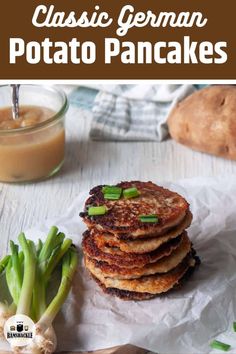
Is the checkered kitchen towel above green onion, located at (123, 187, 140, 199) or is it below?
above

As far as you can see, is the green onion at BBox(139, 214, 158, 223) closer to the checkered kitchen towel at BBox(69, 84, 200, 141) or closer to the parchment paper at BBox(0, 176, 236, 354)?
the parchment paper at BBox(0, 176, 236, 354)

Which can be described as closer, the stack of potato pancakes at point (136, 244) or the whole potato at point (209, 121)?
the stack of potato pancakes at point (136, 244)

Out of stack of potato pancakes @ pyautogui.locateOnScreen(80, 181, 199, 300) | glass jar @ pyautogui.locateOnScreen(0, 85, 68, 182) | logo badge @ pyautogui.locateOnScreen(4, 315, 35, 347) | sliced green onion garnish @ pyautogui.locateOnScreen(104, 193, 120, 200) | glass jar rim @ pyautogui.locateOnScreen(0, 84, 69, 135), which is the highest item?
glass jar rim @ pyautogui.locateOnScreen(0, 84, 69, 135)

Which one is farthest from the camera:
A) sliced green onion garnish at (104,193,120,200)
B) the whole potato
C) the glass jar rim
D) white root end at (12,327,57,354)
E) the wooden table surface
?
the whole potato

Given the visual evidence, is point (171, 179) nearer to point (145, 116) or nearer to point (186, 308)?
point (145, 116)

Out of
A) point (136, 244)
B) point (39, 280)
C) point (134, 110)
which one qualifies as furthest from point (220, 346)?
point (134, 110)

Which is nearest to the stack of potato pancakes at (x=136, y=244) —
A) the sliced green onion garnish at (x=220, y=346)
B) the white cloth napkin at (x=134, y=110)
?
the sliced green onion garnish at (x=220, y=346)

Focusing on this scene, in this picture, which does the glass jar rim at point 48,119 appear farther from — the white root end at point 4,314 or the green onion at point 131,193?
the white root end at point 4,314

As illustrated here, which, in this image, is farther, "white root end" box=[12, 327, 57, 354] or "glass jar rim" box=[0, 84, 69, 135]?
"glass jar rim" box=[0, 84, 69, 135]

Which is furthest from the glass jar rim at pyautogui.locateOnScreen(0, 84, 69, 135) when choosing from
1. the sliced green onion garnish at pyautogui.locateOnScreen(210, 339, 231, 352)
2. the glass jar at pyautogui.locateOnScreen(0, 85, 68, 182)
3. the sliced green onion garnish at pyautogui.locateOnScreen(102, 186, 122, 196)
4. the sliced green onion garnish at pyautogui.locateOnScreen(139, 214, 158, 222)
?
the sliced green onion garnish at pyautogui.locateOnScreen(210, 339, 231, 352)
